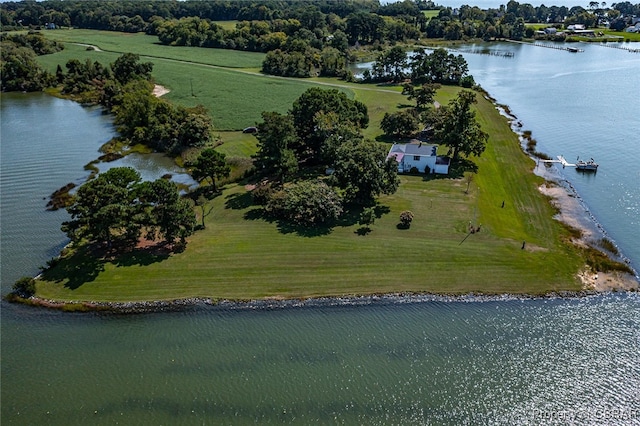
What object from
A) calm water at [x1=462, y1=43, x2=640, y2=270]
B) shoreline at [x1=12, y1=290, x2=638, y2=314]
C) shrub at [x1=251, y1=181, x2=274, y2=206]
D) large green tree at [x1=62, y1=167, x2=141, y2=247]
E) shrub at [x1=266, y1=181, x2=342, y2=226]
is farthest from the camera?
calm water at [x1=462, y1=43, x2=640, y2=270]

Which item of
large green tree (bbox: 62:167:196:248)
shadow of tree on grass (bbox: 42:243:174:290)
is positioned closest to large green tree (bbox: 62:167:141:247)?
large green tree (bbox: 62:167:196:248)

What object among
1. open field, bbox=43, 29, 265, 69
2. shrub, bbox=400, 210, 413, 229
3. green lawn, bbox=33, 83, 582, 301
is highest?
open field, bbox=43, 29, 265, 69

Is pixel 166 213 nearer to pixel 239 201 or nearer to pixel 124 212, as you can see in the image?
pixel 124 212

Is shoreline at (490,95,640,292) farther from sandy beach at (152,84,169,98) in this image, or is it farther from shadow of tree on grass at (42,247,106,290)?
sandy beach at (152,84,169,98)

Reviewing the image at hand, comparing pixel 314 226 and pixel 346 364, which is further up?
pixel 314 226

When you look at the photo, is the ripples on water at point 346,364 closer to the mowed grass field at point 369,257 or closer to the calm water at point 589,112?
the mowed grass field at point 369,257

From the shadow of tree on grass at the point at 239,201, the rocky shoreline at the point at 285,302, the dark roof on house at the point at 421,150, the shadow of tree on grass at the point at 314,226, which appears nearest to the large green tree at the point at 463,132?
the dark roof on house at the point at 421,150

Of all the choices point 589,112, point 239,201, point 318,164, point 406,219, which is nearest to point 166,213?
point 239,201
